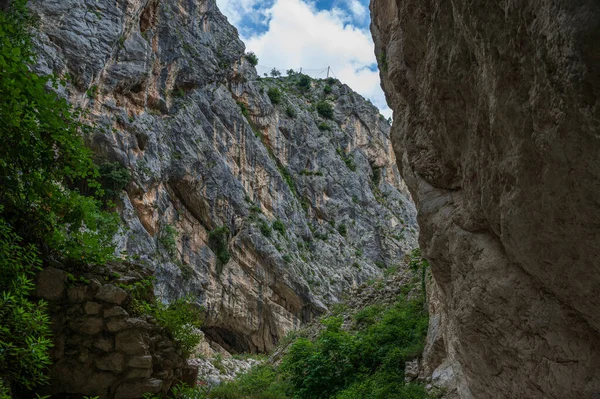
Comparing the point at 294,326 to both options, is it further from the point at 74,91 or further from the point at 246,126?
the point at 74,91

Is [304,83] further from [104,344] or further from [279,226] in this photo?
[104,344]

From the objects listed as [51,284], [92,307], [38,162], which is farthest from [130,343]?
[38,162]

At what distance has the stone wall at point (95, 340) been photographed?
17.8 ft

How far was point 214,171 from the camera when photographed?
28438 mm

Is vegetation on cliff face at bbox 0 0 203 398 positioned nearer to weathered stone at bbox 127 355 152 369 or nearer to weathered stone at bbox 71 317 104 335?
weathered stone at bbox 71 317 104 335

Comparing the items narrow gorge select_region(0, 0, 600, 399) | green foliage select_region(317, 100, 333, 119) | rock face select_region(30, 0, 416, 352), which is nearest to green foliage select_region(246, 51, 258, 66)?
rock face select_region(30, 0, 416, 352)

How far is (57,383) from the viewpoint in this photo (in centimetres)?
532

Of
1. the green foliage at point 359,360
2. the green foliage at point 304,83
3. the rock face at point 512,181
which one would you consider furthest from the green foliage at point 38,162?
the green foliage at point 304,83

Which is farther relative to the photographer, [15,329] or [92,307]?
[92,307]

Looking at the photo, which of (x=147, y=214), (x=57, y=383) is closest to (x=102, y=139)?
(x=147, y=214)

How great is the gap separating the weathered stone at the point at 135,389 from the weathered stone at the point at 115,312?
91cm

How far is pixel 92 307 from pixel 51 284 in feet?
2.00

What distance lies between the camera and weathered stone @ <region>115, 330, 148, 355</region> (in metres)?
5.67

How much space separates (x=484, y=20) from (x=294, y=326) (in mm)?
26604
